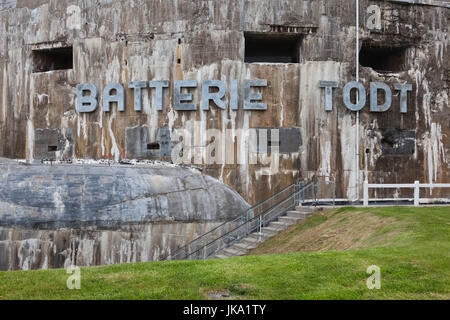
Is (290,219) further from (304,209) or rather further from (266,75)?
(266,75)

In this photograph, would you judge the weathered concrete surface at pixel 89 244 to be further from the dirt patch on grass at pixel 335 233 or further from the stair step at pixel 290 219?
the stair step at pixel 290 219

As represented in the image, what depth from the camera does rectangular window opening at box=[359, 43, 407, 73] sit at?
17.8 m

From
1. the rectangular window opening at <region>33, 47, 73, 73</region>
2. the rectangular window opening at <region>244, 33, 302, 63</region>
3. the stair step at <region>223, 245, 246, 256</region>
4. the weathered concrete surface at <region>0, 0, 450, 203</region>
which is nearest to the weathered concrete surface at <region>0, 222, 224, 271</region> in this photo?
the stair step at <region>223, 245, 246, 256</region>

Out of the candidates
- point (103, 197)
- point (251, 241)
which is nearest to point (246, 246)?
point (251, 241)

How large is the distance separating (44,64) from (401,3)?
13201mm

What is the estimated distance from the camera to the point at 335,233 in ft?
38.6

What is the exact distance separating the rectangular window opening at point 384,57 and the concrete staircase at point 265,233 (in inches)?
258

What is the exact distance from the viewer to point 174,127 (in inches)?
647

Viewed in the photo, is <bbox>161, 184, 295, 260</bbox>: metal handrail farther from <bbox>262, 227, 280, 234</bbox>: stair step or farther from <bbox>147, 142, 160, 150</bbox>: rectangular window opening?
<bbox>147, 142, 160, 150</bbox>: rectangular window opening

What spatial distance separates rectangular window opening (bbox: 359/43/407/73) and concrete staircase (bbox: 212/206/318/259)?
6541mm

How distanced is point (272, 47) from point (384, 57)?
4.35 metres

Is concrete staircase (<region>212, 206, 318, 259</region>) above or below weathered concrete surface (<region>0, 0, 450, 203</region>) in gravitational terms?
below

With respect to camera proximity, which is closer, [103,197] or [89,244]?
[89,244]
